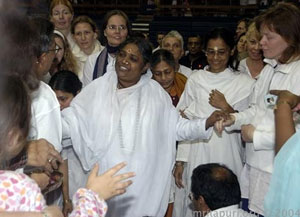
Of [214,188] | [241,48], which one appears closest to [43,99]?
[214,188]

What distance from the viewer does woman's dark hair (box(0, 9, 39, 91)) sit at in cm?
200

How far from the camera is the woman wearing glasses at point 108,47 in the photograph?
155 inches

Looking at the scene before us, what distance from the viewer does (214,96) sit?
356 cm

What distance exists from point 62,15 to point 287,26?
2.49 meters

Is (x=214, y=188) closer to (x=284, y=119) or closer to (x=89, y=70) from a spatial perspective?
(x=284, y=119)

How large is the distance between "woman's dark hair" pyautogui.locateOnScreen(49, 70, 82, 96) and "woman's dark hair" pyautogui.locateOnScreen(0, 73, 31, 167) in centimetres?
160

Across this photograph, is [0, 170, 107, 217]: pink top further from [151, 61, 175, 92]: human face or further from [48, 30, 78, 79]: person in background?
Answer: [151, 61, 175, 92]: human face

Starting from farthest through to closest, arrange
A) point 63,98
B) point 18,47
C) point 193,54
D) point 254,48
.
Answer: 1. point 193,54
2. point 254,48
3. point 63,98
4. point 18,47

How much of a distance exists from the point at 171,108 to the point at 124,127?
33cm

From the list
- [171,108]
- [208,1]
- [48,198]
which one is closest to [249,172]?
[171,108]

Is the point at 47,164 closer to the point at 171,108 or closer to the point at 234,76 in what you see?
the point at 171,108

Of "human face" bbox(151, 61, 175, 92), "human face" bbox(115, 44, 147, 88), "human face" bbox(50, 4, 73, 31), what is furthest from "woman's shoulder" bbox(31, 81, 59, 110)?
"human face" bbox(50, 4, 73, 31)

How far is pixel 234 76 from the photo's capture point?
3727mm

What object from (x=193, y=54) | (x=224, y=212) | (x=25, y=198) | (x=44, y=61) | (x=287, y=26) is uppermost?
(x=287, y=26)
